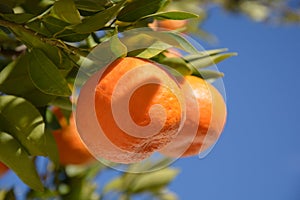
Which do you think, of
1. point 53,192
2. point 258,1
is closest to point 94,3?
point 53,192

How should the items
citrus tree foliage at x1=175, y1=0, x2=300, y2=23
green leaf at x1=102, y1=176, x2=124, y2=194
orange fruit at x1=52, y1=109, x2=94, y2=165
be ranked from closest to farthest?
orange fruit at x1=52, y1=109, x2=94, y2=165 < green leaf at x1=102, y1=176, x2=124, y2=194 < citrus tree foliage at x1=175, y1=0, x2=300, y2=23

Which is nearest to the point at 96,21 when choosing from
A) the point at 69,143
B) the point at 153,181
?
the point at 69,143

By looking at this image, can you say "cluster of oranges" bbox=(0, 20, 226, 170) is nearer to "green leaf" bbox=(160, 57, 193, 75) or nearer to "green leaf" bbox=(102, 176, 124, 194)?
"green leaf" bbox=(160, 57, 193, 75)

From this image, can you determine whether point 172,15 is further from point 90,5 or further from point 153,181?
point 153,181

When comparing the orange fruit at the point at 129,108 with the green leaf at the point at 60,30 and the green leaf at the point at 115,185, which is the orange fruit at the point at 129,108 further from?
the green leaf at the point at 115,185

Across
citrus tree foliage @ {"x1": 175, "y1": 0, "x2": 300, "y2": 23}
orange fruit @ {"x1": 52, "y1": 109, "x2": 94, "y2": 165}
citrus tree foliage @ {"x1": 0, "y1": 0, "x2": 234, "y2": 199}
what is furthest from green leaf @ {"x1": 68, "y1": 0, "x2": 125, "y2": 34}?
citrus tree foliage @ {"x1": 175, "y1": 0, "x2": 300, "y2": 23}

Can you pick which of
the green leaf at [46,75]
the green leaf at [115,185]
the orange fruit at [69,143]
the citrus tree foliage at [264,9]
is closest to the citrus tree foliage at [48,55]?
the green leaf at [46,75]

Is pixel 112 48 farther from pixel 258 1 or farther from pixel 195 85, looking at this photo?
pixel 258 1
